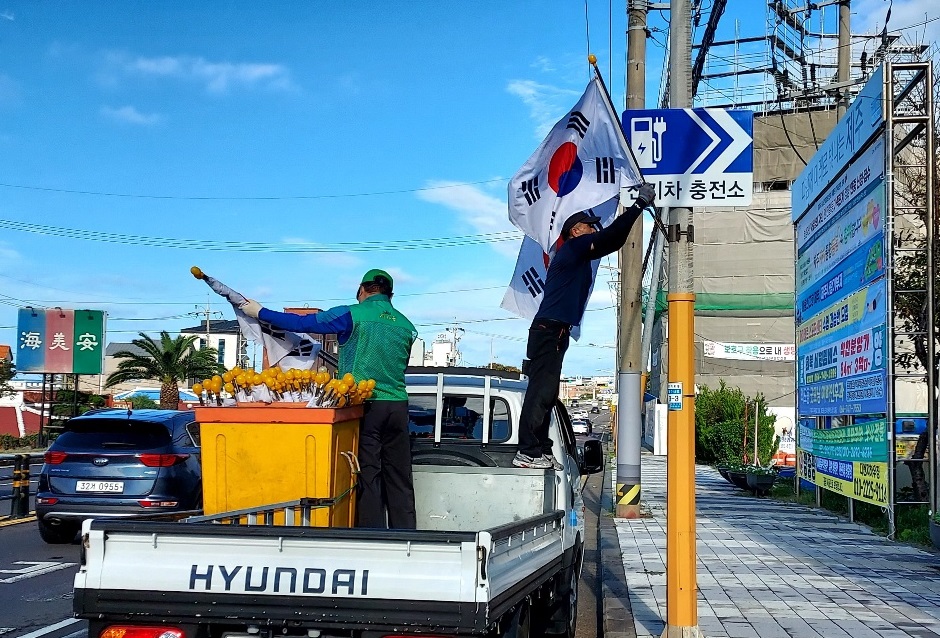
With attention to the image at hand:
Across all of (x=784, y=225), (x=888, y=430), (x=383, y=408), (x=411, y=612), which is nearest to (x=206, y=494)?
(x=383, y=408)

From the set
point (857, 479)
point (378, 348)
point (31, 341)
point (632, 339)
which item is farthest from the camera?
point (31, 341)

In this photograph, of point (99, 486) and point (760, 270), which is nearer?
point (99, 486)

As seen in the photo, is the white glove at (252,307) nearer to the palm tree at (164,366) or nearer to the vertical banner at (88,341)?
the vertical banner at (88,341)

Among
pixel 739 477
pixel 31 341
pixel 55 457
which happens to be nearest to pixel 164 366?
pixel 31 341

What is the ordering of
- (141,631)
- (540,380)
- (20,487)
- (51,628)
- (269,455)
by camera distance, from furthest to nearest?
(20,487), (51,628), (540,380), (269,455), (141,631)

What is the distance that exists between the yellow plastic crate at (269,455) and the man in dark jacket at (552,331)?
51.0 inches

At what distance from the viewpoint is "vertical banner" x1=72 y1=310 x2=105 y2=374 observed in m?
39.8

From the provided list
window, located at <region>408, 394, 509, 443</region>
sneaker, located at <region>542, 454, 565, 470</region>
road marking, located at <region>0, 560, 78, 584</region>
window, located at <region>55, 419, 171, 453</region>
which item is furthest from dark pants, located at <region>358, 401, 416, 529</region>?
window, located at <region>55, 419, 171, 453</region>

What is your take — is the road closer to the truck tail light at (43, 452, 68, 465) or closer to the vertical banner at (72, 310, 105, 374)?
the truck tail light at (43, 452, 68, 465)

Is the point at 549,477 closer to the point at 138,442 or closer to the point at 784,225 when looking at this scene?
the point at 138,442

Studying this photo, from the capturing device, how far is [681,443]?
6152mm

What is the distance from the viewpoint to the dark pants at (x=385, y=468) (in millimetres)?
5660

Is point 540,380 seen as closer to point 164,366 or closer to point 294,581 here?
point 294,581

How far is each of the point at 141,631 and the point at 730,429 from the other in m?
27.4
